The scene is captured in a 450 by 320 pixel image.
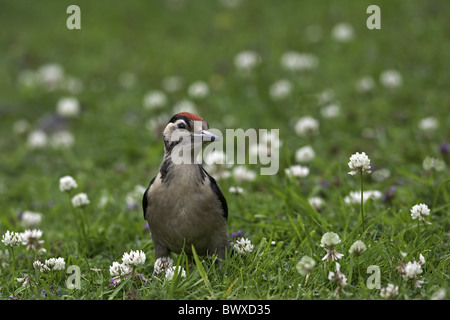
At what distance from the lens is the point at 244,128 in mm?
7773

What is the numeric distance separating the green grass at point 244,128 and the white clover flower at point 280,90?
126 millimetres

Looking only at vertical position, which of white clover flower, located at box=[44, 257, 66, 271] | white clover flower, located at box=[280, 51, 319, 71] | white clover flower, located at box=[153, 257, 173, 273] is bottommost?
white clover flower, located at box=[153, 257, 173, 273]

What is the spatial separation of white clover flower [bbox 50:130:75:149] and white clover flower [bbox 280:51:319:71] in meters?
3.27

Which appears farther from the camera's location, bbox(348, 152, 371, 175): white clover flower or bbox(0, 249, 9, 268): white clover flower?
bbox(0, 249, 9, 268): white clover flower

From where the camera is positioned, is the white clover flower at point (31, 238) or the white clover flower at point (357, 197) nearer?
the white clover flower at point (31, 238)

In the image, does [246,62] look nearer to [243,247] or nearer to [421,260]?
[243,247]

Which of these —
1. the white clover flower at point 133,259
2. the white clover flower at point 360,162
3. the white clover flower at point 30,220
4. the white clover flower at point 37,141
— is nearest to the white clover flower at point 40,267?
the white clover flower at point 133,259

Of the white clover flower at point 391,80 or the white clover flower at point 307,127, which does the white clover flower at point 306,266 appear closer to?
the white clover flower at point 307,127

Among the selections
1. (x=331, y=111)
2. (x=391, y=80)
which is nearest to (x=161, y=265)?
(x=331, y=111)

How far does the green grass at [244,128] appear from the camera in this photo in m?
4.13

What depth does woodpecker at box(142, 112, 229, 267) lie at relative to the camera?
4.16 meters

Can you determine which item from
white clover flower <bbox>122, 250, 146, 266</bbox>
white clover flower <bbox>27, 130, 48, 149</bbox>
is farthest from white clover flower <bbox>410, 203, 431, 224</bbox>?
white clover flower <bbox>27, 130, 48, 149</bbox>

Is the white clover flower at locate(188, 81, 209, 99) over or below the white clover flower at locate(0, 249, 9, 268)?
over

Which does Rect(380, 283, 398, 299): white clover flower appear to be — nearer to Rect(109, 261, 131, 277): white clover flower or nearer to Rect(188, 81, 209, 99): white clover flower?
Rect(109, 261, 131, 277): white clover flower
